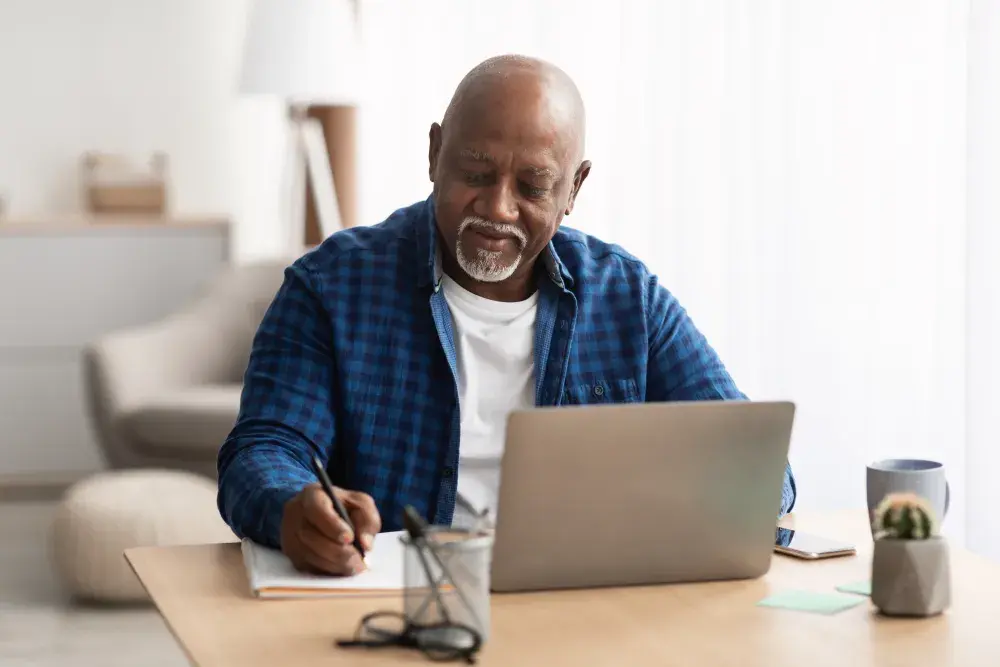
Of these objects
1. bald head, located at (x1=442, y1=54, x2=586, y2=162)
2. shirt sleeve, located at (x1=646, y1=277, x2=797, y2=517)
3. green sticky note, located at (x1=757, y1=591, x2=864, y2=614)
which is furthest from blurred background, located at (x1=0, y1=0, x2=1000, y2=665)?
green sticky note, located at (x1=757, y1=591, x2=864, y2=614)

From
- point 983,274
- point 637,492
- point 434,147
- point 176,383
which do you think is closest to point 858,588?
point 637,492

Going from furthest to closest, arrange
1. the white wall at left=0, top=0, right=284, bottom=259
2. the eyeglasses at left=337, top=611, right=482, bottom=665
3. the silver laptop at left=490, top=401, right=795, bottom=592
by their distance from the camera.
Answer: the white wall at left=0, top=0, right=284, bottom=259 < the silver laptop at left=490, top=401, right=795, bottom=592 < the eyeglasses at left=337, top=611, right=482, bottom=665

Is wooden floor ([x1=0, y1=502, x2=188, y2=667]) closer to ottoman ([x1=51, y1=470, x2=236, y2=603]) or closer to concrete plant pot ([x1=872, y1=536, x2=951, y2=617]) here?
ottoman ([x1=51, y1=470, x2=236, y2=603])

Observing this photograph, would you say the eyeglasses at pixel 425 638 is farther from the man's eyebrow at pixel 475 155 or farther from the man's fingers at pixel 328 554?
the man's eyebrow at pixel 475 155

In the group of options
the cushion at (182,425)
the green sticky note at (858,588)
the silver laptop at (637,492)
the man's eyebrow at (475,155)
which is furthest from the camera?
the cushion at (182,425)

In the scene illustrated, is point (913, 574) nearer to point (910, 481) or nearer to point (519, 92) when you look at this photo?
point (910, 481)

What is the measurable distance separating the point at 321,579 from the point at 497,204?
22.3 inches

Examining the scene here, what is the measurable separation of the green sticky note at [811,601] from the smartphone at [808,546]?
13cm

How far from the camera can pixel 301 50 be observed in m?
4.30

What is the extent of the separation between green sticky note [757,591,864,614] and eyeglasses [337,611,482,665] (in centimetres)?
32

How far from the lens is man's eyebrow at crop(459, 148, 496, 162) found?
173 centimetres

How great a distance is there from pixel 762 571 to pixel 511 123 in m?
0.64

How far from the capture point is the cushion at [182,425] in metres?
3.88

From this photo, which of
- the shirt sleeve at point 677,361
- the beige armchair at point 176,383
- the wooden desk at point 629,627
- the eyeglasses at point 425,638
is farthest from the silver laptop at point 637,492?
the beige armchair at point 176,383
